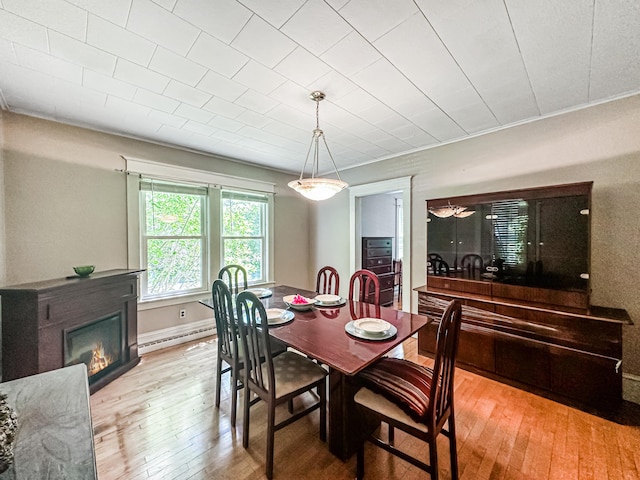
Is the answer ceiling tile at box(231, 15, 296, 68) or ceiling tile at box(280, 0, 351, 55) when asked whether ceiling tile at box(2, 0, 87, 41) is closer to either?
ceiling tile at box(231, 15, 296, 68)

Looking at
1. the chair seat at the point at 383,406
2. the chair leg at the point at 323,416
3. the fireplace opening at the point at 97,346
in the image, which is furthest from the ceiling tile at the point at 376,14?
the fireplace opening at the point at 97,346

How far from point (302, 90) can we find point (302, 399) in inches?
101

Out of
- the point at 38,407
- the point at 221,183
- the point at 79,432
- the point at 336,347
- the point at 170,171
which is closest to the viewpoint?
the point at 79,432

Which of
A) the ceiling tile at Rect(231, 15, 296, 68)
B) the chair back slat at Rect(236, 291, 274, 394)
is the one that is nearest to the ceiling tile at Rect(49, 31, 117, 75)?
the ceiling tile at Rect(231, 15, 296, 68)

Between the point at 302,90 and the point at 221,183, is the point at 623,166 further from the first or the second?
the point at 221,183

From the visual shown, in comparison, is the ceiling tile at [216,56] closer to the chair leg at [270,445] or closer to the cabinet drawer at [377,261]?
the chair leg at [270,445]

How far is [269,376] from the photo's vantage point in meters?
1.55

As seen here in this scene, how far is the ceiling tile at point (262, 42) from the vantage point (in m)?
1.49

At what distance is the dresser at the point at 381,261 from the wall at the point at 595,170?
1.60 meters

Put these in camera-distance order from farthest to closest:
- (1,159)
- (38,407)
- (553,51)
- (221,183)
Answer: (221,183) < (1,159) < (553,51) < (38,407)

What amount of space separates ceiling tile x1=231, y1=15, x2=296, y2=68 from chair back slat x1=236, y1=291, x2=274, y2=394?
4.97 feet

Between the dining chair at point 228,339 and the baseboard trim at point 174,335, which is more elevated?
the dining chair at point 228,339

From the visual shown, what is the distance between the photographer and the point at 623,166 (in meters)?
2.21

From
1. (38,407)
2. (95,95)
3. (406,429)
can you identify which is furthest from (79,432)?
(95,95)
